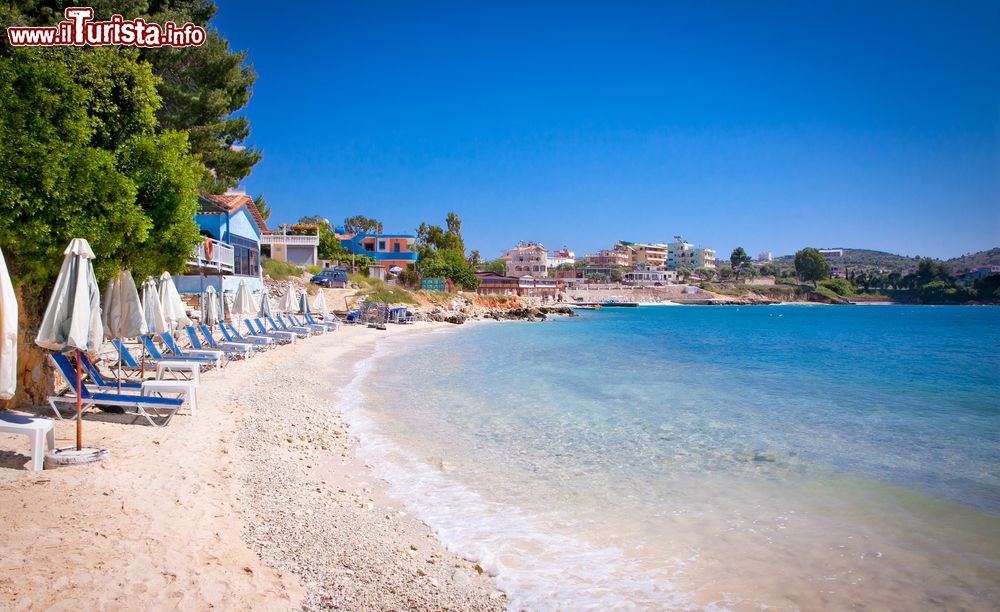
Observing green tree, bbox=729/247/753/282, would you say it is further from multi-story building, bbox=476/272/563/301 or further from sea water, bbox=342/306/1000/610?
sea water, bbox=342/306/1000/610

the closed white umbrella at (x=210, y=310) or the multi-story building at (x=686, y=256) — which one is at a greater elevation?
the multi-story building at (x=686, y=256)

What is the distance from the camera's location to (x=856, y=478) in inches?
340

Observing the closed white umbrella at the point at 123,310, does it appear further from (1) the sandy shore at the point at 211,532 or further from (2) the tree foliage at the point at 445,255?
(2) the tree foliage at the point at 445,255

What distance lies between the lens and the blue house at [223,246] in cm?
2338

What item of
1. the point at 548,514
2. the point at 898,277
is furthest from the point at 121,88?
the point at 898,277

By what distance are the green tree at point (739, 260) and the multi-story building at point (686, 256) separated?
11.3 m

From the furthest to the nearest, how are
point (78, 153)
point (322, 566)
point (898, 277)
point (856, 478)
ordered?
point (898, 277) → point (856, 478) → point (78, 153) → point (322, 566)

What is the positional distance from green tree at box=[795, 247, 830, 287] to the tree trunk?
182284 millimetres

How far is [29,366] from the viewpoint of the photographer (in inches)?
332

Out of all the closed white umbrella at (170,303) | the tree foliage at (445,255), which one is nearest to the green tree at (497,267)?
the tree foliage at (445,255)

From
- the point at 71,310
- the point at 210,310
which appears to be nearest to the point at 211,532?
the point at 71,310

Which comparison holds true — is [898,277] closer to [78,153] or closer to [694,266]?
[694,266]

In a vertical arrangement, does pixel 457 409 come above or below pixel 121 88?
below

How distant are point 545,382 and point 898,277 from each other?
580 ft
